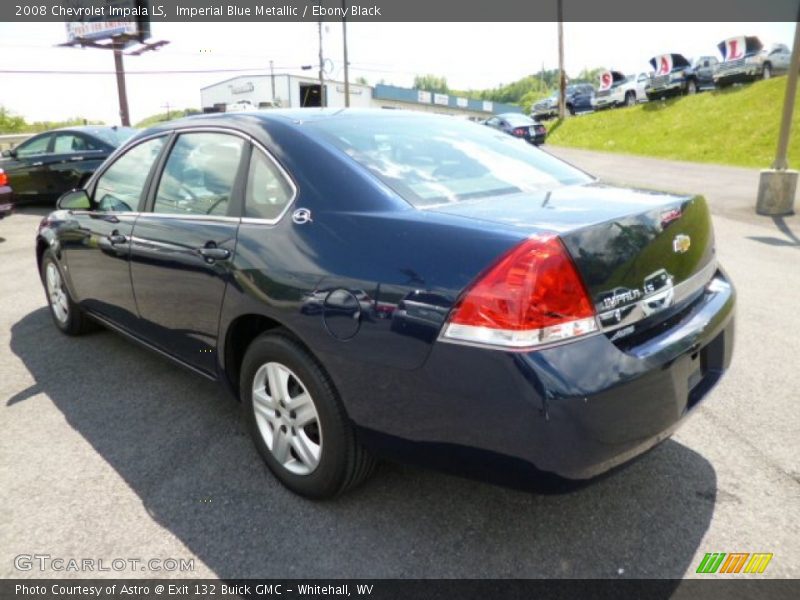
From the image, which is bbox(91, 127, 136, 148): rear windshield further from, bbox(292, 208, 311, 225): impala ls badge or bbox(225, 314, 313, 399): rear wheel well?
bbox(292, 208, 311, 225): impala ls badge

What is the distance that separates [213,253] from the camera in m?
2.81

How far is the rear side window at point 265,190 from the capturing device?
2.60 meters

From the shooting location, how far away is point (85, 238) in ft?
13.2

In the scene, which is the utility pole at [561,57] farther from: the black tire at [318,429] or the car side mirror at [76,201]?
the black tire at [318,429]

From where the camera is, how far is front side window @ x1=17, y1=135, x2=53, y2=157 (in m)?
11.1

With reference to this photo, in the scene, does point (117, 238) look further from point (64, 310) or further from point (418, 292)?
point (418, 292)

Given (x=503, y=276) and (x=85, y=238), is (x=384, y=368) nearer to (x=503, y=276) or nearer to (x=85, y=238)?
(x=503, y=276)

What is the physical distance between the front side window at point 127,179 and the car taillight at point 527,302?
2411 mm

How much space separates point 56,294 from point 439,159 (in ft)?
11.6

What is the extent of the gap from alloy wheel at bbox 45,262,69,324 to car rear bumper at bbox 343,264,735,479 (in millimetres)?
3470

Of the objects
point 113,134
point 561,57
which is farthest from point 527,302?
point 561,57

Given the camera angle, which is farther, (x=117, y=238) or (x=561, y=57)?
(x=561, y=57)

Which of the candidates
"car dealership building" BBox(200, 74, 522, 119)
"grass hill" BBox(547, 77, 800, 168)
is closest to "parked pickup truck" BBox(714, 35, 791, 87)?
"grass hill" BBox(547, 77, 800, 168)

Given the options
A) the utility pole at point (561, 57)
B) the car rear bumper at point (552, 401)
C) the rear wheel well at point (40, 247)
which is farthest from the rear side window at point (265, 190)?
the utility pole at point (561, 57)
